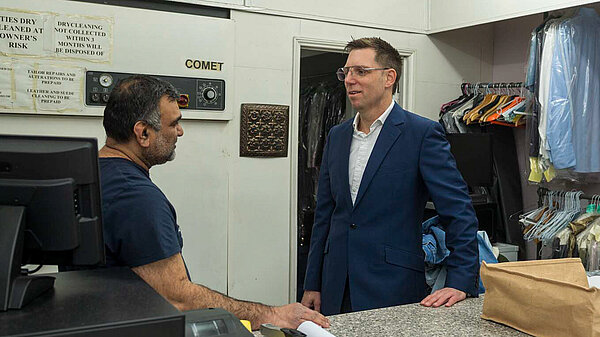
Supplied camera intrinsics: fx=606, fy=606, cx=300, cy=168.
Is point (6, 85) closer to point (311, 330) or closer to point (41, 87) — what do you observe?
point (41, 87)

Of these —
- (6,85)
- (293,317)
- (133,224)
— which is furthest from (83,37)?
(293,317)

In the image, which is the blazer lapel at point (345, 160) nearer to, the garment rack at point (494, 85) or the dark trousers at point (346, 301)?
the dark trousers at point (346, 301)

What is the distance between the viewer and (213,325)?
1.07m

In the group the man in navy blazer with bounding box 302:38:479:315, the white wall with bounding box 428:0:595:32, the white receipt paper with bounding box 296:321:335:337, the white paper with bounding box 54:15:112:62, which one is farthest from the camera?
the white wall with bounding box 428:0:595:32

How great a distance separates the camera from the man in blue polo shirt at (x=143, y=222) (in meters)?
1.59

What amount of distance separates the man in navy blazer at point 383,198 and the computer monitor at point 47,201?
54.5 inches

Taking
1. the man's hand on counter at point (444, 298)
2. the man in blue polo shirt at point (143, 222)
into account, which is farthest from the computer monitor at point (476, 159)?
the man in blue polo shirt at point (143, 222)

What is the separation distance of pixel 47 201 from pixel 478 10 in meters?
3.36

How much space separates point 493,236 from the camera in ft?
12.8

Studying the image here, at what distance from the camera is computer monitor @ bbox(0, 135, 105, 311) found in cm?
107

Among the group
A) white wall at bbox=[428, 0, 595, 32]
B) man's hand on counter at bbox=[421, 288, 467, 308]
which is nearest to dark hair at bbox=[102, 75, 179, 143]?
man's hand on counter at bbox=[421, 288, 467, 308]

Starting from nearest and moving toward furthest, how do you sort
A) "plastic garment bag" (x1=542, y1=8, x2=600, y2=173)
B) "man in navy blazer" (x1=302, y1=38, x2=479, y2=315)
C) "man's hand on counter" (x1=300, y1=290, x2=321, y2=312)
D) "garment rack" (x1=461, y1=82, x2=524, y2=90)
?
1. "man in navy blazer" (x1=302, y1=38, x2=479, y2=315)
2. "man's hand on counter" (x1=300, y1=290, x2=321, y2=312)
3. "plastic garment bag" (x1=542, y1=8, x2=600, y2=173)
4. "garment rack" (x1=461, y1=82, x2=524, y2=90)

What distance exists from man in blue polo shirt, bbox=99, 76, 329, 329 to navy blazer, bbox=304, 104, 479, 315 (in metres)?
0.71

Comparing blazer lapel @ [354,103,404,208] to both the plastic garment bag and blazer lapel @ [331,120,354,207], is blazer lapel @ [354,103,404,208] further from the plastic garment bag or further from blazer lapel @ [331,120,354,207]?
the plastic garment bag
